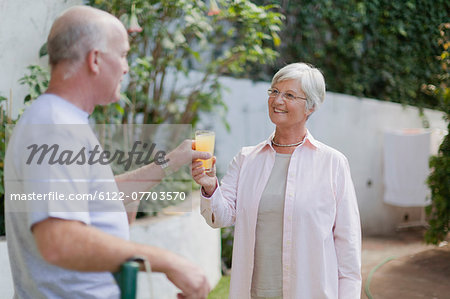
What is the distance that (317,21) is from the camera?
6430 mm

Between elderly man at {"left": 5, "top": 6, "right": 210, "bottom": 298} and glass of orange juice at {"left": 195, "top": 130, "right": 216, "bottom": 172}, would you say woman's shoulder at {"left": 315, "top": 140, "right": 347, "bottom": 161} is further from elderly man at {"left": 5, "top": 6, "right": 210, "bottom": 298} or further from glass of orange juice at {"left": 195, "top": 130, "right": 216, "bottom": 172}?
elderly man at {"left": 5, "top": 6, "right": 210, "bottom": 298}

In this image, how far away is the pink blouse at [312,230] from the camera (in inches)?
83.2

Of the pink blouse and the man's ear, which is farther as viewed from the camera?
the pink blouse

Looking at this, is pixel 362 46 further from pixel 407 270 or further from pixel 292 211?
pixel 292 211

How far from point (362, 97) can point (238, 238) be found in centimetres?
470

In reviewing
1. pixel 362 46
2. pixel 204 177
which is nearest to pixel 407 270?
pixel 204 177

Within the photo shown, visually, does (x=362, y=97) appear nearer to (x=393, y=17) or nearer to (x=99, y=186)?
(x=393, y=17)

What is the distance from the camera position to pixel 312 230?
2.12 meters

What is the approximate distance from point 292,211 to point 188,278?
1.05 m

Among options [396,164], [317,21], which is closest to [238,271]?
[396,164]

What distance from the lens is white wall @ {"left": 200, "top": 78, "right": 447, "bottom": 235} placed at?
6000 millimetres

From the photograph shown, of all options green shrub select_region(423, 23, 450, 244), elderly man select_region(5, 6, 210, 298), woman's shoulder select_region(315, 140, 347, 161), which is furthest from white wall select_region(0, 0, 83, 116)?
green shrub select_region(423, 23, 450, 244)

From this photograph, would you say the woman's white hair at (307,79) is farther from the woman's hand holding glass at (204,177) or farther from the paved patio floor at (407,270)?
the paved patio floor at (407,270)

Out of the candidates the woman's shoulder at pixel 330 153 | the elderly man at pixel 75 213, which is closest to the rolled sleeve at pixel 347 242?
the woman's shoulder at pixel 330 153
